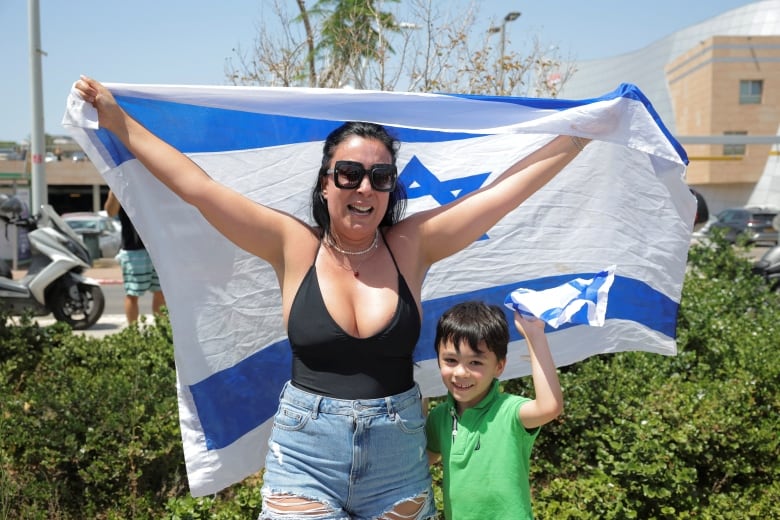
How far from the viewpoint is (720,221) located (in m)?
28.7

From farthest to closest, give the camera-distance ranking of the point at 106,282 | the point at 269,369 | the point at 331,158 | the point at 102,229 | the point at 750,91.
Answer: the point at 750,91, the point at 102,229, the point at 106,282, the point at 269,369, the point at 331,158

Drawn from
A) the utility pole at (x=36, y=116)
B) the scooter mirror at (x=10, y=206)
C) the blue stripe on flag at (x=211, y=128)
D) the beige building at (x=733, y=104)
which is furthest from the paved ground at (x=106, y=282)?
the beige building at (x=733, y=104)

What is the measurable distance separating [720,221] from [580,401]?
26652mm

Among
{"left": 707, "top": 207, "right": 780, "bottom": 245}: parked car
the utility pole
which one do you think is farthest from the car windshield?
{"left": 707, "top": 207, "right": 780, "bottom": 245}: parked car

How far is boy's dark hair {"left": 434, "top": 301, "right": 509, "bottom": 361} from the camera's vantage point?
2.51 metres

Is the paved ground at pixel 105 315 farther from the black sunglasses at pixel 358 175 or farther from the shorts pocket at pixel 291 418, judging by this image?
the black sunglasses at pixel 358 175

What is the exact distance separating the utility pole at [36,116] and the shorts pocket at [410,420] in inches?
473

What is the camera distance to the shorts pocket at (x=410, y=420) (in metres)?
2.30

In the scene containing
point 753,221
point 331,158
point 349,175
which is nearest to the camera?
point 349,175

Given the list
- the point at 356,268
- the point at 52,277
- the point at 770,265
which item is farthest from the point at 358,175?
the point at 770,265

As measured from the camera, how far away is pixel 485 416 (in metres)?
2.50

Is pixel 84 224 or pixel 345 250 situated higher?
pixel 345 250

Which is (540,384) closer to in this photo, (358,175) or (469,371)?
(469,371)

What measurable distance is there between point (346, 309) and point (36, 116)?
41.5ft
